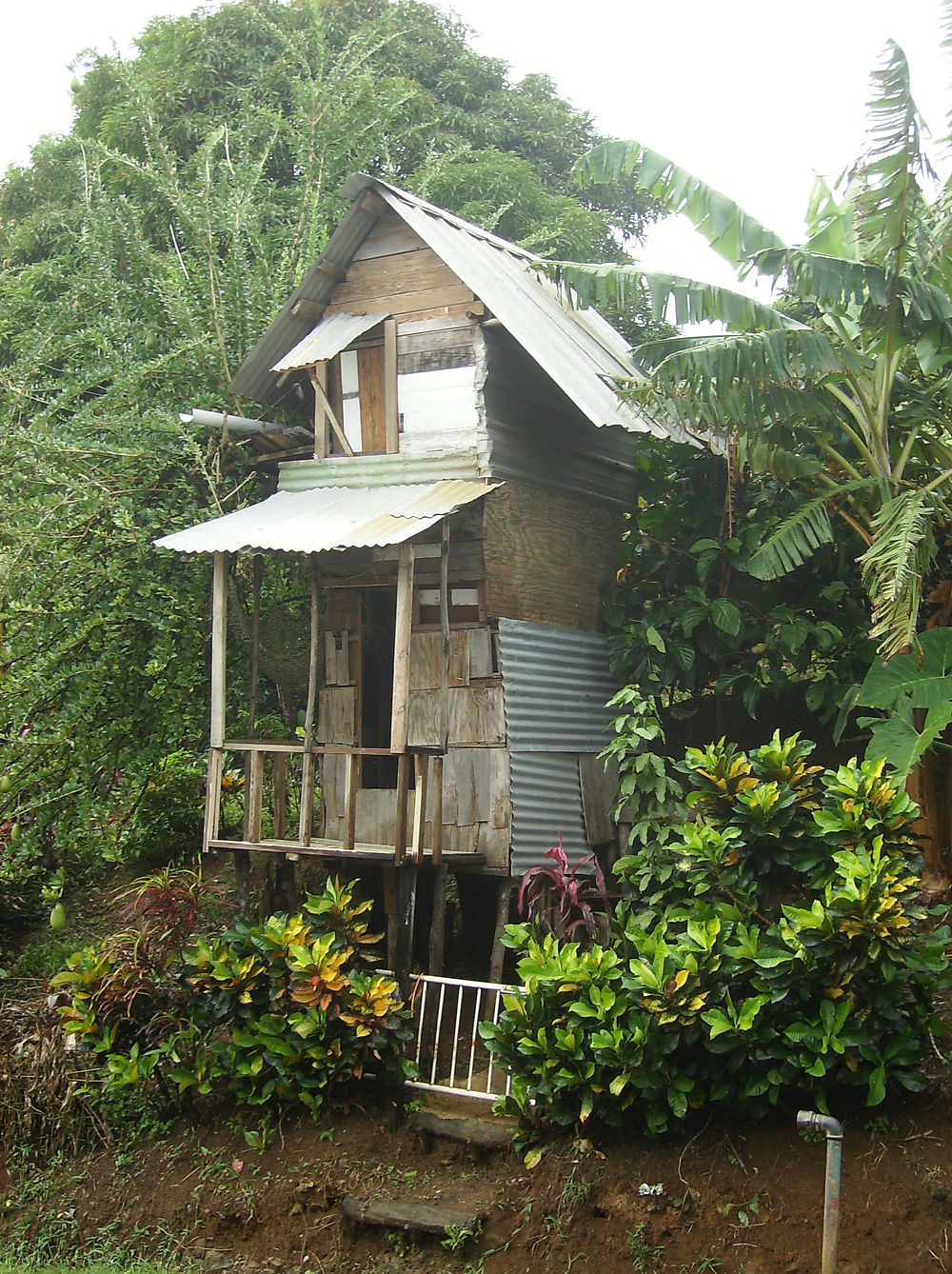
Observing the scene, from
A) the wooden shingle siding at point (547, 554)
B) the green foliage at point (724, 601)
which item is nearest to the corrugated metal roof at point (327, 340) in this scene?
the wooden shingle siding at point (547, 554)

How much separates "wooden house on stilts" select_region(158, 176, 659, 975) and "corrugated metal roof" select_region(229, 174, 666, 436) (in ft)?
0.08

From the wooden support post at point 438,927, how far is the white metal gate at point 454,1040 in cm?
10

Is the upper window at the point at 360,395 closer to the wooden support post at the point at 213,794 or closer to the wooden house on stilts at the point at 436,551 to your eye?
the wooden house on stilts at the point at 436,551

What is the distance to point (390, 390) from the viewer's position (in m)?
9.14

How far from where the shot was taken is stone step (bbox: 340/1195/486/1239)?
6293mm

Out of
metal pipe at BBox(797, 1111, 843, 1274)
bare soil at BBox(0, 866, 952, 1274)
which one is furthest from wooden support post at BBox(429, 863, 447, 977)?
metal pipe at BBox(797, 1111, 843, 1274)

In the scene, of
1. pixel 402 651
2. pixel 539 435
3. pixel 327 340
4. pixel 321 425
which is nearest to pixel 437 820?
pixel 402 651

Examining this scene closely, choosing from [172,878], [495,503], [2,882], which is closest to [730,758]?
[495,503]

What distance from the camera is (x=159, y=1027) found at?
24.6 ft

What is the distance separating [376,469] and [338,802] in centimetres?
265

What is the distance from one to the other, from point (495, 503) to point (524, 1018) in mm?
3934

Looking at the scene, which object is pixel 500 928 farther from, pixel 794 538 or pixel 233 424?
pixel 233 424

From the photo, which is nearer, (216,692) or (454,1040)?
(454,1040)

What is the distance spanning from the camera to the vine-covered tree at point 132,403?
9289 millimetres
